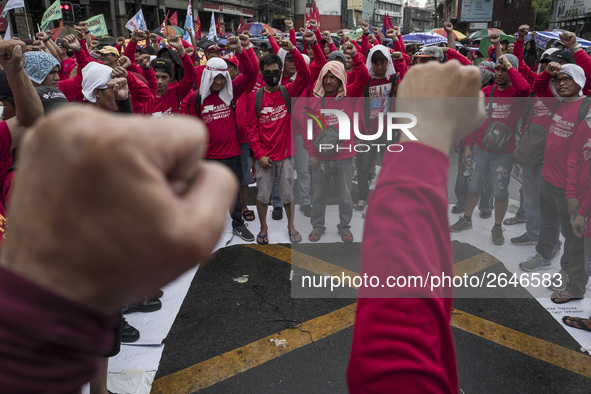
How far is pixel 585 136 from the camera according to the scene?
3348 mm

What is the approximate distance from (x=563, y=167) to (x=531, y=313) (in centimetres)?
143

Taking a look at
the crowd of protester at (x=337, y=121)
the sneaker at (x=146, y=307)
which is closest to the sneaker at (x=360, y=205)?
the crowd of protester at (x=337, y=121)

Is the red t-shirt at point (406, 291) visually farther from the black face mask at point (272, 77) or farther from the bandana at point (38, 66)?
the black face mask at point (272, 77)

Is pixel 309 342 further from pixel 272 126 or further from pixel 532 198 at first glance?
pixel 532 198

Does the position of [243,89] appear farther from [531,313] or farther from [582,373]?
[582,373]

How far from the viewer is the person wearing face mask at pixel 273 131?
4.79 metres

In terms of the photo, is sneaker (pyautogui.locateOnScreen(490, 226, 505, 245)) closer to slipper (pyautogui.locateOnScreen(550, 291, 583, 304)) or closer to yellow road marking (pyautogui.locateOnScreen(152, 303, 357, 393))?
slipper (pyautogui.locateOnScreen(550, 291, 583, 304))

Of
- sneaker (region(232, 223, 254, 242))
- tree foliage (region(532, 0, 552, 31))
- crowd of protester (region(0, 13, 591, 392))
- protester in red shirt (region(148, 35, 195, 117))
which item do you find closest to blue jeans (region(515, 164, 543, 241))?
crowd of protester (region(0, 13, 591, 392))

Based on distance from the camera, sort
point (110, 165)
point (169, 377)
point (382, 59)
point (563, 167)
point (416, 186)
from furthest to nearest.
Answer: point (382, 59) → point (563, 167) → point (169, 377) → point (416, 186) → point (110, 165)

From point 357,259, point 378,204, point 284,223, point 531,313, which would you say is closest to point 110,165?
point 378,204

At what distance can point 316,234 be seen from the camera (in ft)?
16.6

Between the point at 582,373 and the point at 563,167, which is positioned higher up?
the point at 563,167

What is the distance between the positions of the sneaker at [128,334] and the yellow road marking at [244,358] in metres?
0.51

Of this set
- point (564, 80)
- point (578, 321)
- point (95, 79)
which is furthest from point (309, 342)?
point (564, 80)
